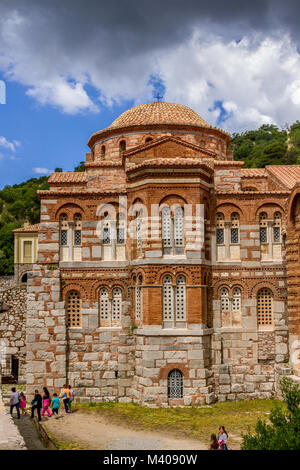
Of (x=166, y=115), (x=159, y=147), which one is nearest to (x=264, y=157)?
(x=166, y=115)

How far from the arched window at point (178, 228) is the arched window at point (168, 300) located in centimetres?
154

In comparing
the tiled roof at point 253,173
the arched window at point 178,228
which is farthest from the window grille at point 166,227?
the tiled roof at point 253,173

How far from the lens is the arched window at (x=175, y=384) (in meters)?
19.0

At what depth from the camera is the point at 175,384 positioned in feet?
62.4

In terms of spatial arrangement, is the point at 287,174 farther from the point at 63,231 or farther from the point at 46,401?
the point at 46,401

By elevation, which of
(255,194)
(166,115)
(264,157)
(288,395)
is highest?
(264,157)

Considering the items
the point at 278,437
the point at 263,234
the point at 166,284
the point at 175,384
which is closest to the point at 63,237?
the point at 166,284

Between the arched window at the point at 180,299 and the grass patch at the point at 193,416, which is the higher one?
the arched window at the point at 180,299

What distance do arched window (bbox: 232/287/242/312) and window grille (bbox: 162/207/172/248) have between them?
3.67 meters

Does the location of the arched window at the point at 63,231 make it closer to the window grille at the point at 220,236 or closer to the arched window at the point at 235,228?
the window grille at the point at 220,236
